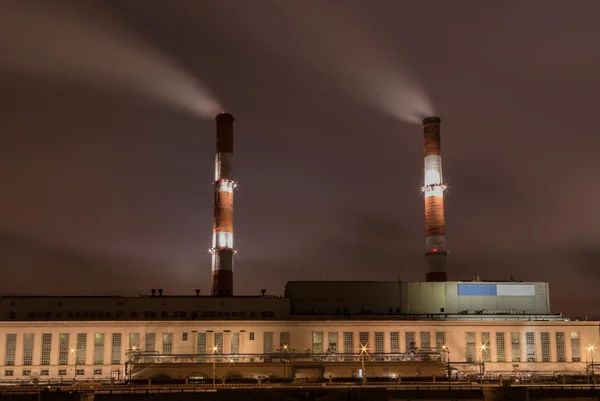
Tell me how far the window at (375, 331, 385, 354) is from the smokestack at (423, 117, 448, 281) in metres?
18.4

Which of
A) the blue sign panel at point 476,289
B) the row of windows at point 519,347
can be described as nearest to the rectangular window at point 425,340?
the row of windows at point 519,347

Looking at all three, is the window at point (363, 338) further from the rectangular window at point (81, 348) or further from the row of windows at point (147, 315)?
the rectangular window at point (81, 348)

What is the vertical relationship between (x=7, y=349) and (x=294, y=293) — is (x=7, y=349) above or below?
below

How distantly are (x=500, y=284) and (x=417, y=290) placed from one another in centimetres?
1228

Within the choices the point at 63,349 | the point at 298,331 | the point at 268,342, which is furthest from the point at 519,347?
the point at 63,349

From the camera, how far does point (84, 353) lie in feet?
322

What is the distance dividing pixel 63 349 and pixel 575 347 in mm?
67323

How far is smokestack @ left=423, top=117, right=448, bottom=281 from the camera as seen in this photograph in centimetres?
11706

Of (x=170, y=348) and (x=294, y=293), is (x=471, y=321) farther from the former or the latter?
(x=170, y=348)

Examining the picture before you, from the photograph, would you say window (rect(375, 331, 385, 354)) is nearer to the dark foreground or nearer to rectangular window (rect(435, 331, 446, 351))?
rectangular window (rect(435, 331, 446, 351))

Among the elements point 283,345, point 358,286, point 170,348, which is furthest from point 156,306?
point 358,286

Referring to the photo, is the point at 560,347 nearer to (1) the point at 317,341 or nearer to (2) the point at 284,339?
(1) the point at 317,341

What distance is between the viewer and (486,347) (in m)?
104

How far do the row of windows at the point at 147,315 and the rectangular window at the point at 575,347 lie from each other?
133 feet
